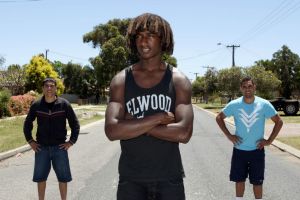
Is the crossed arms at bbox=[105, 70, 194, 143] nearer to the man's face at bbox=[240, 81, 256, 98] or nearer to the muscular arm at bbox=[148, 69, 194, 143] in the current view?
the muscular arm at bbox=[148, 69, 194, 143]

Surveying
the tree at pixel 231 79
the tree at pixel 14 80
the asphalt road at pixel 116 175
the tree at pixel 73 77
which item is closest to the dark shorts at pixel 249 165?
the asphalt road at pixel 116 175

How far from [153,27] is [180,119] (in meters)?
0.59

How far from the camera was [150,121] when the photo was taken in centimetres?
301

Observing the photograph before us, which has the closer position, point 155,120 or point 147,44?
point 155,120

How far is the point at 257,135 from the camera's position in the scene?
6066 mm

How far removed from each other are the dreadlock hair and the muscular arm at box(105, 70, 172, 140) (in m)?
0.29

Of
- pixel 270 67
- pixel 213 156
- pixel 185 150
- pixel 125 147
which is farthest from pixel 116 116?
pixel 270 67

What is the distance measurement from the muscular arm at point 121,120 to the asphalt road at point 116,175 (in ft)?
14.8

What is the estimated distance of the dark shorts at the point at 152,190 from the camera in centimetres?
310

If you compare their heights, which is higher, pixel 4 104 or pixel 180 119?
pixel 180 119

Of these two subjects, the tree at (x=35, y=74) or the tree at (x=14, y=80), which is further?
the tree at (x=35, y=74)

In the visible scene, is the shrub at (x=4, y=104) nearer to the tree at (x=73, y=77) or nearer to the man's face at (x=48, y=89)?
the man's face at (x=48, y=89)

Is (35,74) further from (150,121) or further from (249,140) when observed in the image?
(150,121)

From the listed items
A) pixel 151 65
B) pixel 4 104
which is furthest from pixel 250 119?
pixel 4 104
